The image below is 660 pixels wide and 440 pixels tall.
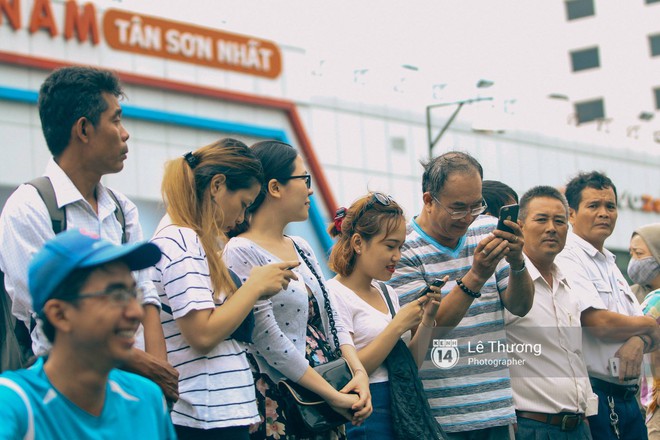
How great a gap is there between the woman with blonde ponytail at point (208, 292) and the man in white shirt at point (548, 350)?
5.77 ft

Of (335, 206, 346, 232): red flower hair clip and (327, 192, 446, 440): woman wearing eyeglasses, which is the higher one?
(335, 206, 346, 232): red flower hair clip

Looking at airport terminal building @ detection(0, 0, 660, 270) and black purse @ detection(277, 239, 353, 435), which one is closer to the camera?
black purse @ detection(277, 239, 353, 435)

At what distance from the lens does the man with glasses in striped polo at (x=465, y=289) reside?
17.8 ft

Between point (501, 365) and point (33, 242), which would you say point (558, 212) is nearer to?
point (501, 365)

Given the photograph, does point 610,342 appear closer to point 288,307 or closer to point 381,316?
point 381,316

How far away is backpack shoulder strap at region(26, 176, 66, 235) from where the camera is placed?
13.9 feet

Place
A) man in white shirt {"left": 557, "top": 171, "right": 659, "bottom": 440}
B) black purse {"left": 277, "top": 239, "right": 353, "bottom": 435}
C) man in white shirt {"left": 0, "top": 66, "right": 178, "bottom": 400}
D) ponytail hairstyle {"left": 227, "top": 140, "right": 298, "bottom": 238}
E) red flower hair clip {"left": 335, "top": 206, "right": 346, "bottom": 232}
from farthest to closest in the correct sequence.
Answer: man in white shirt {"left": 557, "top": 171, "right": 659, "bottom": 440} < red flower hair clip {"left": 335, "top": 206, "right": 346, "bottom": 232} < ponytail hairstyle {"left": 227, "top": 140, "right": 298, "bottom": 238} < black purse {"left": 277, "top": 239, "right": 353, "bottom": 435} < man in white shirt {"left": 0, "top": 66, "right": 178, "bottom": 400}

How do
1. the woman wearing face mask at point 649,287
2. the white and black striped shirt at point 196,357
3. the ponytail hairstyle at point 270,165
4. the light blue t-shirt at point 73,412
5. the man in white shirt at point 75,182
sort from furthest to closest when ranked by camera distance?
the woman wearing face mask at point 649,287 → the ponytail hairstyle at point 270,165 → the white and black striped shirt at point 196,357 → the man in white shirt at point 75,182 → the light blue t-shirt at point 73,412

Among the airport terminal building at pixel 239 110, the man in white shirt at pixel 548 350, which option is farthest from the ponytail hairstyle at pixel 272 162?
the airport terminal building at pixel 239 110

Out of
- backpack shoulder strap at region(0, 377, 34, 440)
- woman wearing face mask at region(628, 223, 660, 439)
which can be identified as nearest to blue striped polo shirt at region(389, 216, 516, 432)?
woman wearing face mask at region(628, 223, 660, 439)

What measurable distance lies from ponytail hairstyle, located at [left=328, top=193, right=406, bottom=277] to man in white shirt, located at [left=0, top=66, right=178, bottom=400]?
131 cm

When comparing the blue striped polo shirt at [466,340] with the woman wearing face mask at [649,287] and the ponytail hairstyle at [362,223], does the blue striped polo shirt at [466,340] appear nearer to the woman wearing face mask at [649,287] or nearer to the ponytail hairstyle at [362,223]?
the ponytail hairstyle at [362,223]

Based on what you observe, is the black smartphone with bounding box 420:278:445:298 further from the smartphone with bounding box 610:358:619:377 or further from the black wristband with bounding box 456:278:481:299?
the smartphone with bounding box 610:358:619:377

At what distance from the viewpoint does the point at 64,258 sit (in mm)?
3141
